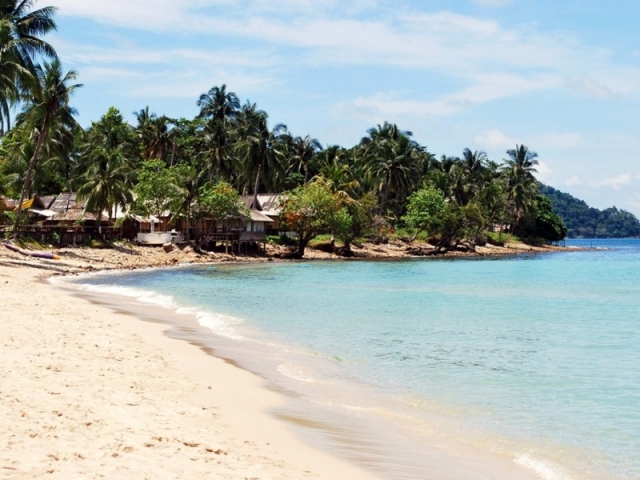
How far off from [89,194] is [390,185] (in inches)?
1334

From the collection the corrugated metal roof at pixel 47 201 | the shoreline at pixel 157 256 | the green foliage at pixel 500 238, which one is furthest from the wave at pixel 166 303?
the green foliage at pixel 500 238

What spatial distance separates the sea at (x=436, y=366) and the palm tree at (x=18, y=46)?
9325mm

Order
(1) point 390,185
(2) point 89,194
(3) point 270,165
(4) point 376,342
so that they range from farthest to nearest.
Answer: (1) point 390,185 < (3) point 270,165 < (2) point 89,194 < (4) point 376,342

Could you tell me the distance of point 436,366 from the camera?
12742 mm

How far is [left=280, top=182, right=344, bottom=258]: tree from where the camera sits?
58.4 metres

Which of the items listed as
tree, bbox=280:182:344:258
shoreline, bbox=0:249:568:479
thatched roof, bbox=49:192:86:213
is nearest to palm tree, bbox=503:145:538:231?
tree, bbox=280:182:344:258

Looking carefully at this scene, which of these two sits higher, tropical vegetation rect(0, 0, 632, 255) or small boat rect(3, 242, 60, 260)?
tropical vegetation rect(0, 0, 632, 255)

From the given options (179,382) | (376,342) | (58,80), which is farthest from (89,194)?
(179,382)

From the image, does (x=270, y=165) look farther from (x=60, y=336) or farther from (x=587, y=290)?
(x=60, y=336)

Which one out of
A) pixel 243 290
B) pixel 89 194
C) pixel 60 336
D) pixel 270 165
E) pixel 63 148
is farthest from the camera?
pixel 270 165

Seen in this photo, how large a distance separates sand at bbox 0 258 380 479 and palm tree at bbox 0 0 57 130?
71.3 ft

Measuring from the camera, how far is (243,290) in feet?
94.1

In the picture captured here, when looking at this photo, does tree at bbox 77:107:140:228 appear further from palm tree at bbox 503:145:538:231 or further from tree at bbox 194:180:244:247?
palm tree at bbox 503:145:538:231

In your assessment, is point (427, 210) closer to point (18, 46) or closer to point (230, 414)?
point (18, 46)
